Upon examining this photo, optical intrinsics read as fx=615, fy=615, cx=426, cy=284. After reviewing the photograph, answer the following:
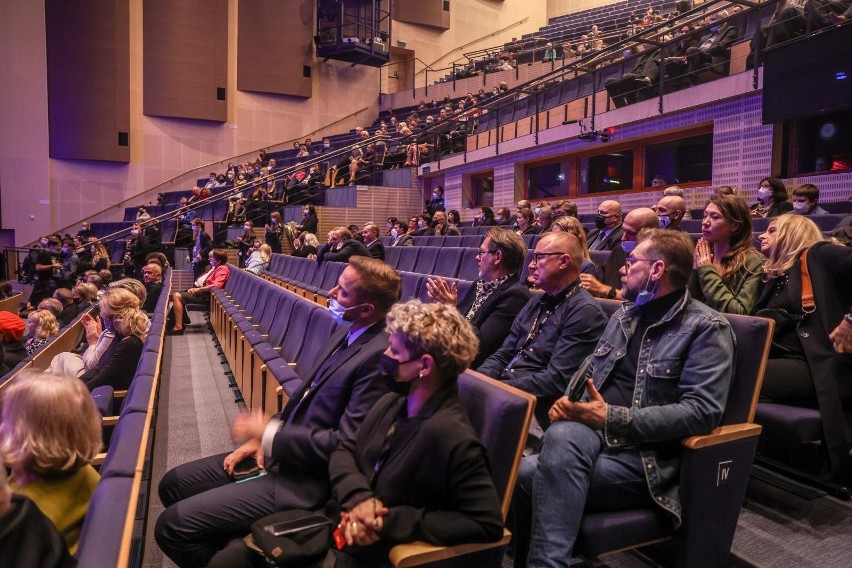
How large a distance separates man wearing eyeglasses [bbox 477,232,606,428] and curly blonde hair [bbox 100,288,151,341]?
1290 millimetres

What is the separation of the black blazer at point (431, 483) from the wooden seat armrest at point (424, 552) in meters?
0.01

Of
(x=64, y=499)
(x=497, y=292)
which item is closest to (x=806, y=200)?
(x=497, y=292)

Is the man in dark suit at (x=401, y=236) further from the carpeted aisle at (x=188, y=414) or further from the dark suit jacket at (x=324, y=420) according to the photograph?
the dark suit jacket at (x=324, y=420)

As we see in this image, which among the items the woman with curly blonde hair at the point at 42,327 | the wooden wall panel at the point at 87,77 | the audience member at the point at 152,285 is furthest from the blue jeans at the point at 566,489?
the wooden wall panel at the point at 87,77

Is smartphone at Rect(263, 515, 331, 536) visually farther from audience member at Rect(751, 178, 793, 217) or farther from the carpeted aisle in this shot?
audience member at Rect(751, 178, 793, 217)

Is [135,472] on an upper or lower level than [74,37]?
lower

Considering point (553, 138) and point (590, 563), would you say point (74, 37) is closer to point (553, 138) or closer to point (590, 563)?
point (553, 138)

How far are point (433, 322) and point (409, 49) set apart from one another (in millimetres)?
Answer: 12990

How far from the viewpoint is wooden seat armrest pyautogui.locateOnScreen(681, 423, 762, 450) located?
1.13 m

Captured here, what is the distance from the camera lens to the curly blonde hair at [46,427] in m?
0.86

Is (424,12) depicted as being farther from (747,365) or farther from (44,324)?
(747,365)

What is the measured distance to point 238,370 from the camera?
112 inches

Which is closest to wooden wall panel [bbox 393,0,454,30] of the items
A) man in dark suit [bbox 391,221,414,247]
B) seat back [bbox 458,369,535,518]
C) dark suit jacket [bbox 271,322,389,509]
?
man in dark suit [bbox 391,221,414,247]

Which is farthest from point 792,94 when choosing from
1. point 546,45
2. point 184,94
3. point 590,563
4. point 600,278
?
point 184,94
